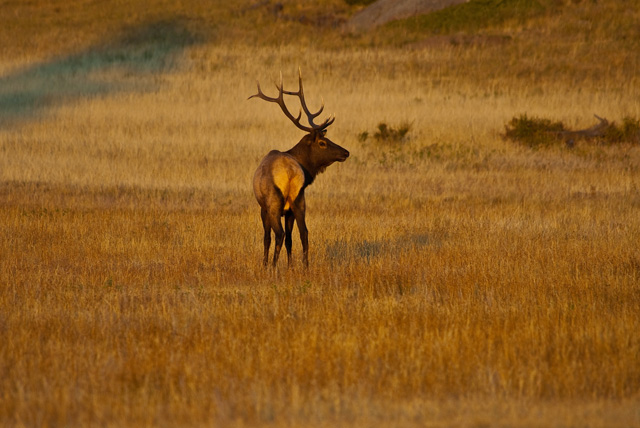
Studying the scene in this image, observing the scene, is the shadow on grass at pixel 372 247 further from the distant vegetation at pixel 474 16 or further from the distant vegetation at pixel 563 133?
the distant vegetation at pixel 474 16

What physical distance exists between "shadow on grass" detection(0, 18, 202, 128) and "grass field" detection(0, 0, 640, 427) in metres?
0.29

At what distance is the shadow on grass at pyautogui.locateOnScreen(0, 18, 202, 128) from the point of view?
3388cm

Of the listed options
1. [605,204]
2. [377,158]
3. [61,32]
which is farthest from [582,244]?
[61,32]

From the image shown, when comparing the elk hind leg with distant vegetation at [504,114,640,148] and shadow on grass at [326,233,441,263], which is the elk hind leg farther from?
distant vegetation at [504,114,640,148]

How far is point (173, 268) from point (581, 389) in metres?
6.12

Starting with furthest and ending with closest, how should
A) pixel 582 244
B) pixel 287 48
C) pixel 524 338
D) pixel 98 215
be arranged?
pixel 287 48 < pixel 98 215 < pixel 582 244 < pixel 524 338

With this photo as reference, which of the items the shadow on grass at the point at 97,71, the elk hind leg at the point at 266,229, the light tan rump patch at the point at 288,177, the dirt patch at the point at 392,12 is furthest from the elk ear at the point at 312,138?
the dirt patch at the point at 392,12

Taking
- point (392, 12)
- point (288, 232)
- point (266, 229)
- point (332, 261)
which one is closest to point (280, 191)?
point (266, 229)

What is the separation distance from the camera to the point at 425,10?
4791 centimetres

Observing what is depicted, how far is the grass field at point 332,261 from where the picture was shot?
6.61 meters

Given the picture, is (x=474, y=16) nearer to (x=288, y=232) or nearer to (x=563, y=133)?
(x=563, y=133)

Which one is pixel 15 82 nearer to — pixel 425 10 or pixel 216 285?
pixel 425 10

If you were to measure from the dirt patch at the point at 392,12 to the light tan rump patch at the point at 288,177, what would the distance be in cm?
3782

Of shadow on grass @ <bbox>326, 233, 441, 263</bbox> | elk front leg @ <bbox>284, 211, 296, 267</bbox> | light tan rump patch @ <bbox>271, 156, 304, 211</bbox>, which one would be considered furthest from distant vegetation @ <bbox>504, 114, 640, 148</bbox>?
light tan rump patch @ <bbox>271, 156, 304, 211</bbox>
